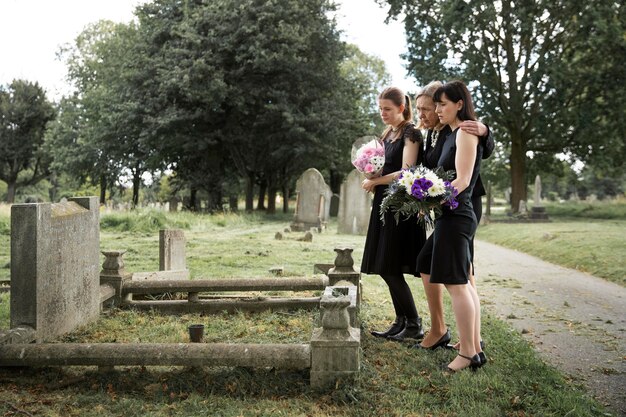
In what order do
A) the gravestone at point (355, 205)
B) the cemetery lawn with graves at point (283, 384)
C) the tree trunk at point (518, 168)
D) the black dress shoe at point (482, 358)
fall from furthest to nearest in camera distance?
the tree trunk at point (518, 168) → the gravestone at point (355, 205) → the black dress shoe at point (482, 358) → the cemetery lawn with graves at point (283, 384)

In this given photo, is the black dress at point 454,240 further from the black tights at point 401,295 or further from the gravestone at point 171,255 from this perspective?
the gravestone at point 171,255

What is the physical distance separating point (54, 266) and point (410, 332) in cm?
322

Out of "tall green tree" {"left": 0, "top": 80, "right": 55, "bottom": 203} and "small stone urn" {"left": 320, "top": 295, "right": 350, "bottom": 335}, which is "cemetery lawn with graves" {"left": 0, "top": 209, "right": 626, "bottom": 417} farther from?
"tall green tree" {"left": 0, "top": 80, "right": 55, "bottom": 203}

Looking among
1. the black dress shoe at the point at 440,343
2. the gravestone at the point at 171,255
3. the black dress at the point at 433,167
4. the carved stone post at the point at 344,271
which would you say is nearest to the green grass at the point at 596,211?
the gravestone at the point at 171,255

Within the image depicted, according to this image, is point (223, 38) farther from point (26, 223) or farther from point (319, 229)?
point (26, 223)

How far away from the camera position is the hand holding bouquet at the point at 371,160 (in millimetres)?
5121

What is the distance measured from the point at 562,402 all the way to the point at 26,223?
4275mm

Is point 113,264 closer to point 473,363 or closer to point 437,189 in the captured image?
point 437,189

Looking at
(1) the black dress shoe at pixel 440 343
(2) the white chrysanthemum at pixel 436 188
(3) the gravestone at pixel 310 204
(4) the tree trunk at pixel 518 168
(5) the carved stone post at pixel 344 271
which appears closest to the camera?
(2) the white chrysanthemum at pixel 436 188

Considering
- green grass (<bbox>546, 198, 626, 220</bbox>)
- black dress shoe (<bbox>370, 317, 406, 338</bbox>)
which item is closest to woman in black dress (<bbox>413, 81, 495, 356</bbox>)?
black dress shoe (<bbox>370, 317, 406, 338</bbox>)

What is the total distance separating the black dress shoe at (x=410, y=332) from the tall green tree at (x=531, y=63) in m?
22.9

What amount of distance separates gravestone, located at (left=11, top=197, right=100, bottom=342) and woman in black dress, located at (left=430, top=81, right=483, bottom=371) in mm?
3238

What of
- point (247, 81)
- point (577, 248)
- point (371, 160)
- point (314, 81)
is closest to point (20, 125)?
point (247, 81)

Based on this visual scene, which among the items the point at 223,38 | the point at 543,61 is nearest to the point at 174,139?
the point at 223,38
